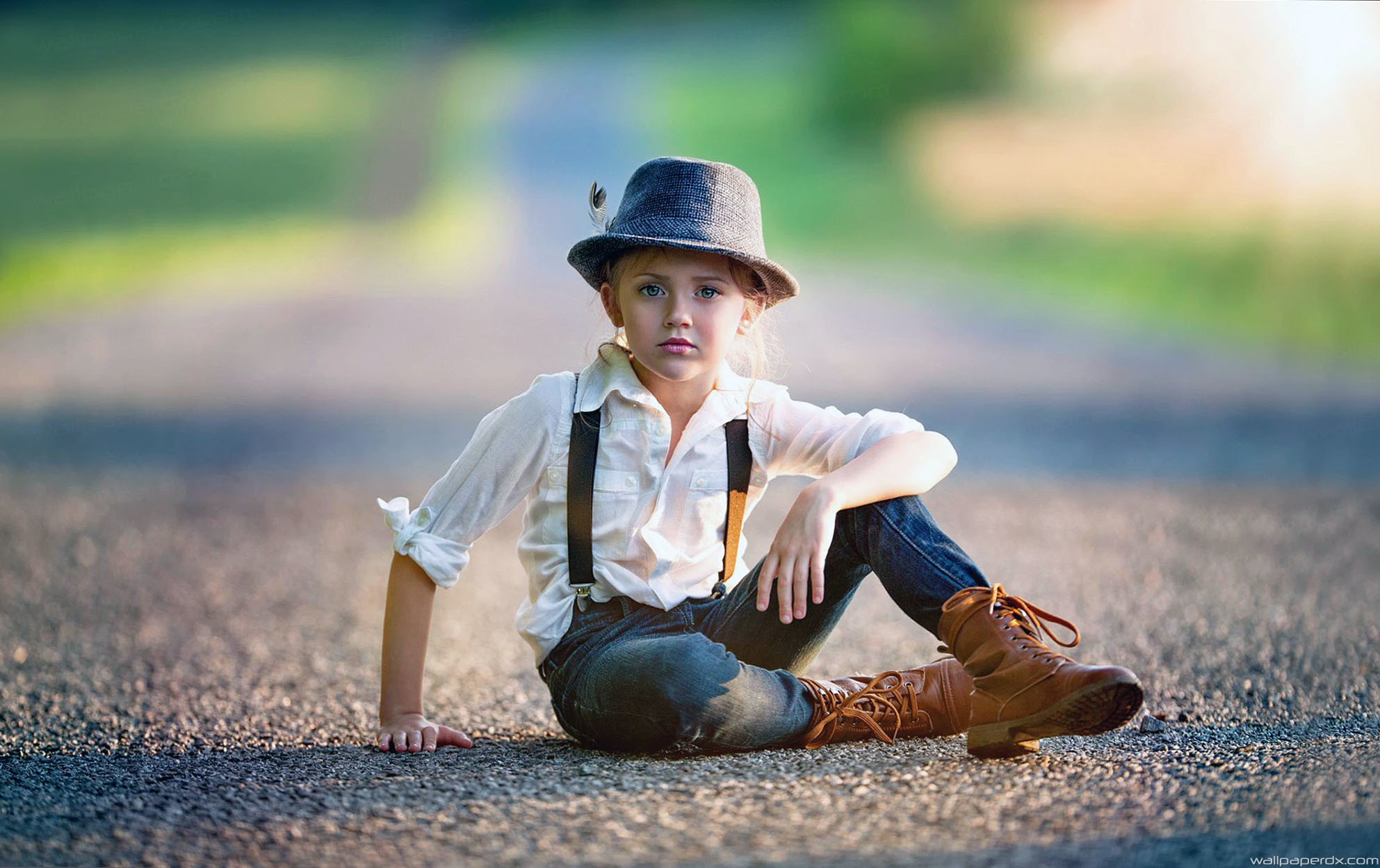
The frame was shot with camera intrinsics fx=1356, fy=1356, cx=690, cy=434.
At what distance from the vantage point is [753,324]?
2.42 meters

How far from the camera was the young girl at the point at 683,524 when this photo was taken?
7.01 ft

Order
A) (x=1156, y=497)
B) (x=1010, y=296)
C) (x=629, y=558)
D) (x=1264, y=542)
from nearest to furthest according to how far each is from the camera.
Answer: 1. (x=629, y=558)
2. (x=1264, y=542)
3. (x=1156, y=497)
4. (x=1010, y=296)

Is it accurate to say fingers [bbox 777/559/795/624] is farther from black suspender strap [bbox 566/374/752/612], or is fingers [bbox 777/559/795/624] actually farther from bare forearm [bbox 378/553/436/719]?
bare forearm [bbox 378/553/436/719]

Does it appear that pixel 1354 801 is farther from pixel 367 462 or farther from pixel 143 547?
pixel 367 462

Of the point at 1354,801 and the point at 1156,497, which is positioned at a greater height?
the point at 1156,497

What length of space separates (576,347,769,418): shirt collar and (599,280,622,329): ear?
0.06 metres

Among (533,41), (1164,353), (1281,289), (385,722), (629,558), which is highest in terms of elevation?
(533,41)

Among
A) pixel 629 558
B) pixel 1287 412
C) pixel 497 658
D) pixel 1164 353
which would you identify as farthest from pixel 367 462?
pixel 1164 353

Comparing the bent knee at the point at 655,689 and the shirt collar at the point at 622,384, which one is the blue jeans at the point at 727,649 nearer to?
the bent knee at the point at 655,689

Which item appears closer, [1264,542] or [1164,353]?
[1264,542]

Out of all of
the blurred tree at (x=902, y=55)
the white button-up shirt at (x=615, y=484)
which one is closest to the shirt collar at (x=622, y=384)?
the white button-up shirt at (x=615, y=484)

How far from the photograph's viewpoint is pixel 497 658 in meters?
3.30

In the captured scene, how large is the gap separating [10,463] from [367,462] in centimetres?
156

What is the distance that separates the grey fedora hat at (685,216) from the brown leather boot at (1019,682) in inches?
26.2
